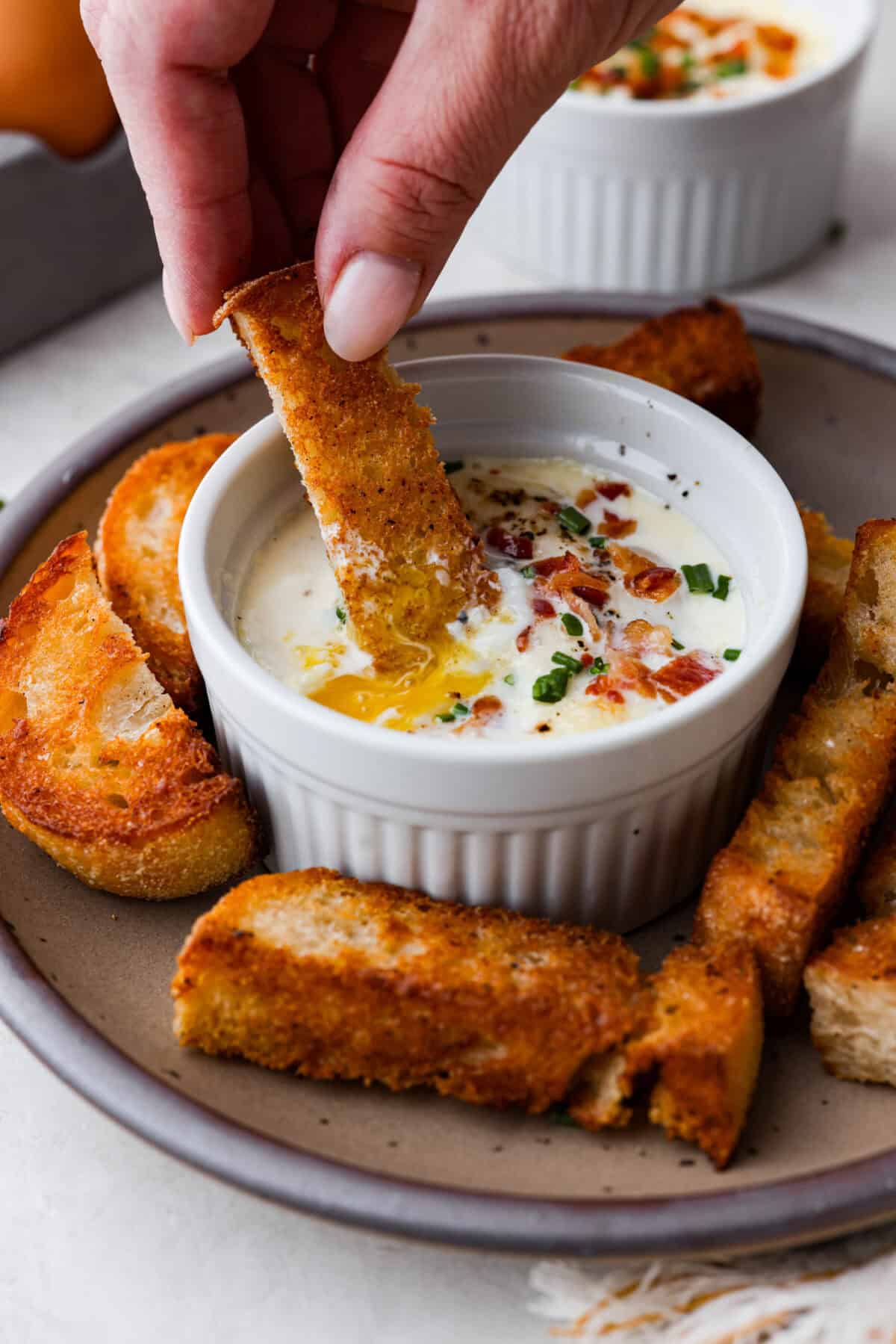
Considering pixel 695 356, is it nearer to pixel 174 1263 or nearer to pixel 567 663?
pixel 567 663

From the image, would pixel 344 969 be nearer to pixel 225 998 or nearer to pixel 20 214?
pixel 225 998

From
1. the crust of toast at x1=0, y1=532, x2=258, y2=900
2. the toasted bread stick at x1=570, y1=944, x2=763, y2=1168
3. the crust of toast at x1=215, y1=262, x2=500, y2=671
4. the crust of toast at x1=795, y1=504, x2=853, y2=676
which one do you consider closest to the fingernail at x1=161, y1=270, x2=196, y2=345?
the crust of toast at x1=215, y1=262, x2=500, y2=671

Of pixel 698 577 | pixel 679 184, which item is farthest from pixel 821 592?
pixel 679 184

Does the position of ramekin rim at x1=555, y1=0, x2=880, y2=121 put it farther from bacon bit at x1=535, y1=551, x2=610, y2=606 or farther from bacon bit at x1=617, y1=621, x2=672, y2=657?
bacon bit at x1=617, y1=621, x2=672, y2=657

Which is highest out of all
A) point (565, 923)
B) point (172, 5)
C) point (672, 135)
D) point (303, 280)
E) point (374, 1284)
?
point (172, 5)

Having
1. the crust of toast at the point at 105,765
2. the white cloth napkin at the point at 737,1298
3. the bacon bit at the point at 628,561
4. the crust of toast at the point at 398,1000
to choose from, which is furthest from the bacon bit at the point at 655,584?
the white cloth napkin at the point at 737,1298

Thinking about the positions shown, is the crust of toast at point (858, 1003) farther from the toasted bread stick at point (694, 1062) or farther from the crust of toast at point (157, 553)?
the crust of toast at point (157, 553)

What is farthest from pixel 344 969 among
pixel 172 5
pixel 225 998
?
pixel 172 5

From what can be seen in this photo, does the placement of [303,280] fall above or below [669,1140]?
above
